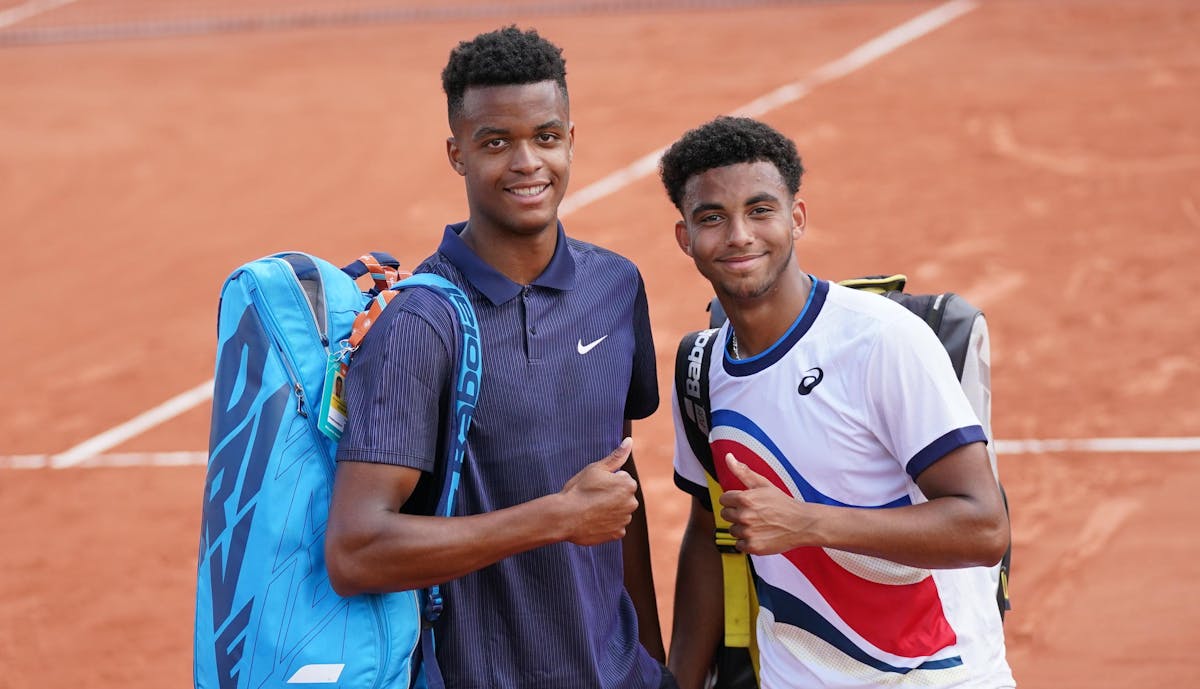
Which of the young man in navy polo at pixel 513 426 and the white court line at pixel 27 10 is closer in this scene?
the young man in navy polo at pixel 513 426

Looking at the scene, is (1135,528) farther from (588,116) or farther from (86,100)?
(86,100)

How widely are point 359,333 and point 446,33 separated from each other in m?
14.3

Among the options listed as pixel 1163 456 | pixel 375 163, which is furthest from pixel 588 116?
pixel 1163 456

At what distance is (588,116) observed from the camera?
13.9 meters

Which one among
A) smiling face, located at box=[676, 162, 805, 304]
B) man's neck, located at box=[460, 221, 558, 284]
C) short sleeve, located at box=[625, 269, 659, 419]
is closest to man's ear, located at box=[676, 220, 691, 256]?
smiling face, located at box=[676, 162, 805, 304]

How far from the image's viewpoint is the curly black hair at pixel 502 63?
3287mm

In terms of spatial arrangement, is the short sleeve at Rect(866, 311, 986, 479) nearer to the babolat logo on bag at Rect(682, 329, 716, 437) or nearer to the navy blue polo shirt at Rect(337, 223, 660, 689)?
the babolat logo on bag at Rect(682, 329, 716, 437)

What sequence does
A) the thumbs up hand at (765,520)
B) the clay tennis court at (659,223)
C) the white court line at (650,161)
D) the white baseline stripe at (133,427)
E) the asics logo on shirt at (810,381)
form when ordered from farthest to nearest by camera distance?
1. the white court line at (650,161)
2. the white baseline stripe at (133,427)
3. the clay tennis court at (659,223)
4. the asics logo on shirt at (810,381)
5. the thumbs up hand at (765,520)

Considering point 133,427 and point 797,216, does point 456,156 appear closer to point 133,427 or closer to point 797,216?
point 797,216

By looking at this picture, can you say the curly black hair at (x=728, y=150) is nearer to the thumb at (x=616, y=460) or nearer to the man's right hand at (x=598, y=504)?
the thumb at (x=616, y=460)

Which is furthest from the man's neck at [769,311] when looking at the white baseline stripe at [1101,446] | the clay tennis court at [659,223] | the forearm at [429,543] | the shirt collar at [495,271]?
the white baseline stripe at [1101,446]

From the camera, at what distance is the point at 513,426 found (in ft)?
10.3

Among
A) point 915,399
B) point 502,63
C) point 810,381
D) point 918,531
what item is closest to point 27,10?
point 502,63

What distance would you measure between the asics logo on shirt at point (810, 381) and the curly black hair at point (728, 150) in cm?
52
